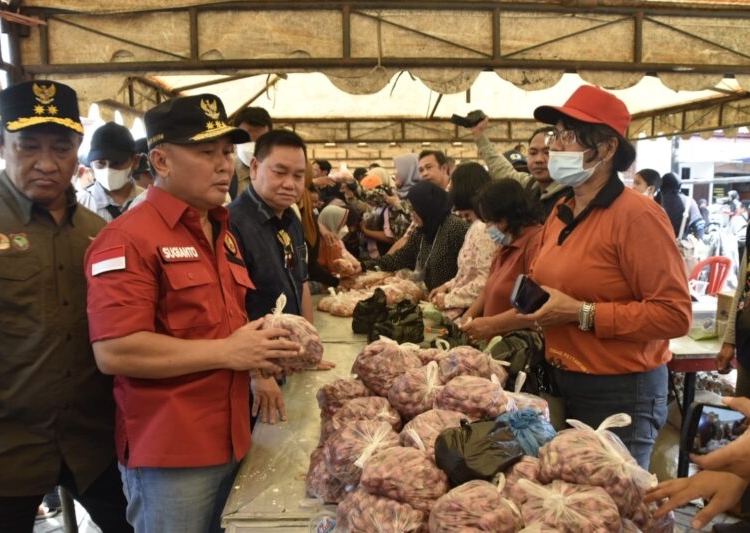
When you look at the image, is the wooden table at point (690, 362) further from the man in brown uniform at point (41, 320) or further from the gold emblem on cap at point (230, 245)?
the man in brown uniform at point (41, 320)

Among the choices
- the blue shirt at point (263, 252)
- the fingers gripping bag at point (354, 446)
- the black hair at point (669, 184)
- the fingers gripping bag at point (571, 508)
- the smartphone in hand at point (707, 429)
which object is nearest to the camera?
the fingers gripping bag at point (571, 508)

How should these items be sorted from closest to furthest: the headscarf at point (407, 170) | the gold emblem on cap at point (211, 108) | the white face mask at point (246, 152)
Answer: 1. the gold emblem on cap at point (211, 108)
2. the white face mask at point (246, 152)
3. the headscarf at point (407, 170)

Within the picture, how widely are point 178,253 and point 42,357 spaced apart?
614mm

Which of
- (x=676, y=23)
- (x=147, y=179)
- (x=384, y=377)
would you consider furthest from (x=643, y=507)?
(x=676, y=23)

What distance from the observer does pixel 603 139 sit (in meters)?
2.00

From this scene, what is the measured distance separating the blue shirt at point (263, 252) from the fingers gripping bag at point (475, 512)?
5.08 ft

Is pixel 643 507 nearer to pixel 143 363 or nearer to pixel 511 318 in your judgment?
pixel 143 363

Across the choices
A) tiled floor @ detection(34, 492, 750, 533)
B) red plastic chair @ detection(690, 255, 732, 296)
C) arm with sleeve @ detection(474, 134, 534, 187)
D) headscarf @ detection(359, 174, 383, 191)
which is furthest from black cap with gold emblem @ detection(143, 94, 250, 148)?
headscarf @ detection(359, 174, 383, 191)

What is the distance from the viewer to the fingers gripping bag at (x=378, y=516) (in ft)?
3.56

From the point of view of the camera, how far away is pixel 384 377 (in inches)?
67.6

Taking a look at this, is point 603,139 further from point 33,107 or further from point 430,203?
point 430,203

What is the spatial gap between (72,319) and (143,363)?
20.5 inches

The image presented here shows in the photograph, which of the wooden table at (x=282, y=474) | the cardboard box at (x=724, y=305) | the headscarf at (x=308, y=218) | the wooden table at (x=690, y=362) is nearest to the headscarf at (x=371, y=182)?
the headscarf at (x=308, y=218)

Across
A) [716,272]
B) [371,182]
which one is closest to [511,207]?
[716,272]
